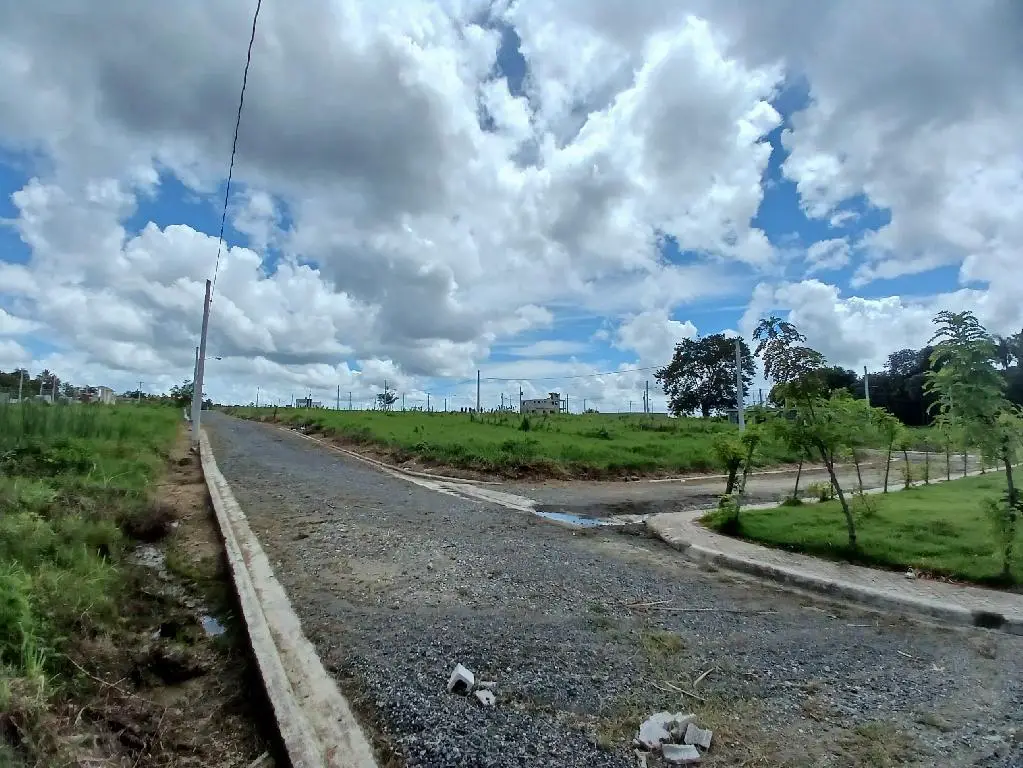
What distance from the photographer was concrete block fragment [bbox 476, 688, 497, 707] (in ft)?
11.9

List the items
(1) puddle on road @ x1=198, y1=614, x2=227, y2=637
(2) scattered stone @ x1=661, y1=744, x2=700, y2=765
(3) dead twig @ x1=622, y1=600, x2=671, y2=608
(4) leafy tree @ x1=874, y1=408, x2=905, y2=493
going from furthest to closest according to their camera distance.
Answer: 1. (4) leafy tree @ x1=874, y1=408, x2=905, y2=493
2. (3) dead twig @ x1=622, y1=600, x2=671, y2=608
3. (1) puddle on road @ x1=198, y1=614, x2=227, y2=637
4. (2) scattered stone @ x1=661, y1=744, x2=700, y2=765

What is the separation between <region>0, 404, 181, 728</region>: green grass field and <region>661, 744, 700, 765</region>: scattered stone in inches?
120

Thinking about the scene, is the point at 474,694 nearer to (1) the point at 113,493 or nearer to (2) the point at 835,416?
(2) the point at 835,416

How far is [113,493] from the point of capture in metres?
9.61

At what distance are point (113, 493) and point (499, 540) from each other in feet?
19.3

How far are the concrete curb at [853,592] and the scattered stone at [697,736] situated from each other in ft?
12.4

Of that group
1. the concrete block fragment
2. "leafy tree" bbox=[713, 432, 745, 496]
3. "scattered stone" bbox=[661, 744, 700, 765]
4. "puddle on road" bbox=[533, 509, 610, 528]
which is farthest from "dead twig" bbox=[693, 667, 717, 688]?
"leafy tree" bbox=[713, 432, 745, 496]

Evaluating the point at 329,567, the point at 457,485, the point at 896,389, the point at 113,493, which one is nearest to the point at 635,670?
the point at 329,567

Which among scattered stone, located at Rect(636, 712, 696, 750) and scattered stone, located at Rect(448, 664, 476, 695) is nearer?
scattered stone, located at Rect(636, 712, 696, 750)

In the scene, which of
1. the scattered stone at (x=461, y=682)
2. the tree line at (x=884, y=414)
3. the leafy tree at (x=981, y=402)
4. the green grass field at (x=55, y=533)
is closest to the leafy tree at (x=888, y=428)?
the tree line at (x=884, y=414)

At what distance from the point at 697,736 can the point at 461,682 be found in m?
1.38

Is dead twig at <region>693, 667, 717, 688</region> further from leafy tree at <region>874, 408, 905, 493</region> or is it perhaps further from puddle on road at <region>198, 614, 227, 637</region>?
leafy tree at <region>874, 408, 905, 493</region>

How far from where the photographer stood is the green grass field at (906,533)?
23.3 feet

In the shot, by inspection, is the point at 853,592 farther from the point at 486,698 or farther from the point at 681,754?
the point at 486,698
